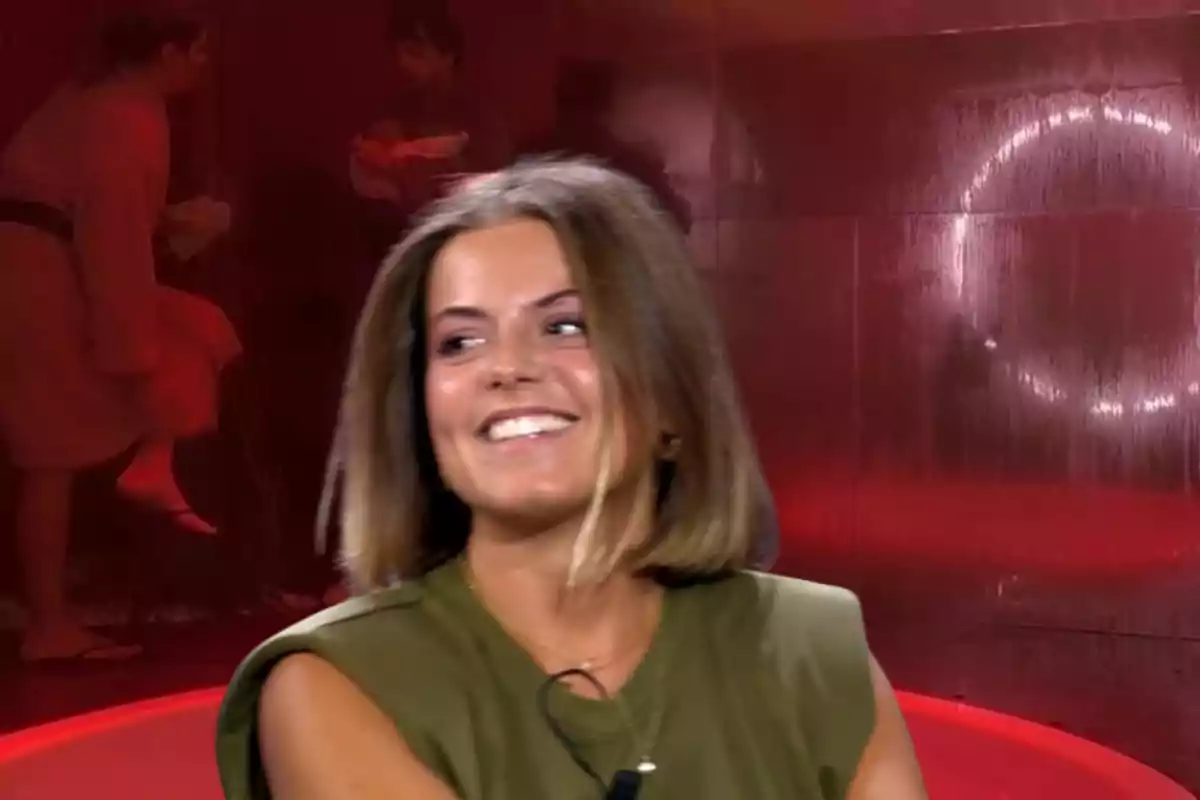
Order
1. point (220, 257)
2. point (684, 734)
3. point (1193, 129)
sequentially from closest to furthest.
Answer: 1. point (684, 734)
2. point (1193, 129)
3. point (220, 257)

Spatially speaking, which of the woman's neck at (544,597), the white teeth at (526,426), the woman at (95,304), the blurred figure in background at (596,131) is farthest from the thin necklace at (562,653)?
the blurred figure in background at (596,131)

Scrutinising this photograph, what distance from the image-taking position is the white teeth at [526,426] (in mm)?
736

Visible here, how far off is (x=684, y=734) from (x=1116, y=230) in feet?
4.84

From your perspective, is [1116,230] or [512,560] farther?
[1116,230]

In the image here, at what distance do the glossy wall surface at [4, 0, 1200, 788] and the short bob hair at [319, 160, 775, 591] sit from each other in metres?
1.17

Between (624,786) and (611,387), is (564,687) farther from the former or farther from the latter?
(611,387)

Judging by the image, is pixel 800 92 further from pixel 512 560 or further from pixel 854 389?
pixel 512 560

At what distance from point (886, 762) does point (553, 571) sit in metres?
0.22

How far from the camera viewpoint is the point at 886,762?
77 cm

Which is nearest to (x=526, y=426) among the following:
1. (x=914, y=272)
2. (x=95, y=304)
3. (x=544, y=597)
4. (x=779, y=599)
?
(x=544, y=597)

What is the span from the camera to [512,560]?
772 millimetres

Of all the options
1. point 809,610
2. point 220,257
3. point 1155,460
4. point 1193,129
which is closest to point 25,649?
point 220,257

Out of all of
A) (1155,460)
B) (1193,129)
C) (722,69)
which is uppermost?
(722,69)

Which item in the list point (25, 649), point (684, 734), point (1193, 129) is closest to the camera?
point (684, 734)
